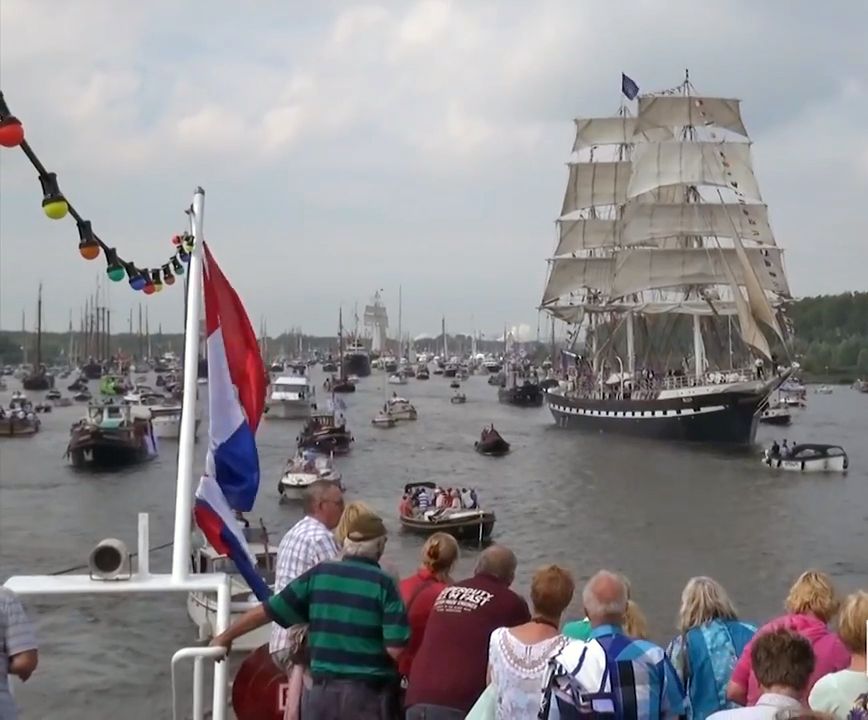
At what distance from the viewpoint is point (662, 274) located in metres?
84.1

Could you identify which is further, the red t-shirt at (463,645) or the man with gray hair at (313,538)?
the man with gray hair at (313,538)

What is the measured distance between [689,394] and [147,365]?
129127 mm

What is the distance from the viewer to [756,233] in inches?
3339

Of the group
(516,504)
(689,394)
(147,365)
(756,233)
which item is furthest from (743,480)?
(147,365)

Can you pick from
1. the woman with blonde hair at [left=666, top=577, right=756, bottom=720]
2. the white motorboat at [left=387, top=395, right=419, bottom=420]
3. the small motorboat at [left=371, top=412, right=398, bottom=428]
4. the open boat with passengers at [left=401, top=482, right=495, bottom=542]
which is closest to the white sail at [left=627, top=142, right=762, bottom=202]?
the white motorboat at [left=387, top=395, right=419, bottom=420]

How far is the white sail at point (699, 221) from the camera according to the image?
84.1m

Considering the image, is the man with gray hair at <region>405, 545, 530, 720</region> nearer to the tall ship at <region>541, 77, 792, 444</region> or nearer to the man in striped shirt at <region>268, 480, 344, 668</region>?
the man in striped shirt at <region>268, 480, 344, 668</region>

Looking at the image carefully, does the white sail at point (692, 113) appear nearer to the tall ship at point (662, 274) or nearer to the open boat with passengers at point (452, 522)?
the tall ship at point (662, 274)

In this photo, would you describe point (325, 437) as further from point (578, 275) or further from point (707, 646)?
point (707, 646)

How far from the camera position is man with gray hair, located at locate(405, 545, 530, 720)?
16.1 feet

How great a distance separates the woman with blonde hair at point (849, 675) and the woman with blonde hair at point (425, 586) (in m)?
1.75

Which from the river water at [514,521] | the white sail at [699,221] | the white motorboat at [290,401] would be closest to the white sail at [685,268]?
the white sail at [699,221]

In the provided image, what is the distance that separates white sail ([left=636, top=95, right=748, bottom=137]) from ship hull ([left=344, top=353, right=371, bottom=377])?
266 ft

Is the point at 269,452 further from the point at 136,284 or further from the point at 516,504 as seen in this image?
the point at 136,284
